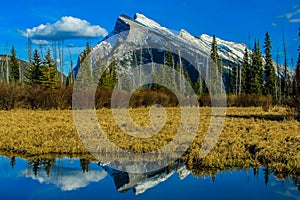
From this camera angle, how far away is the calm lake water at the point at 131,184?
8641 mm

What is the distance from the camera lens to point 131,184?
373 inches

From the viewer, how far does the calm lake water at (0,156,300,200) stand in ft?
28.3

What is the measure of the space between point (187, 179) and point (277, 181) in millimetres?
2196

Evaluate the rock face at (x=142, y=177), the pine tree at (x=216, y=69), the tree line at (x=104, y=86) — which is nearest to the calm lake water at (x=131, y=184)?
the rock face at (x=142, y=177)

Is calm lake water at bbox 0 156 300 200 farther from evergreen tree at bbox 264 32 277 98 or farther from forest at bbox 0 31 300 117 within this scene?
evergreen tree at bbox 264 32 277 98

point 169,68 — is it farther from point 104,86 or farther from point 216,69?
point 104,86

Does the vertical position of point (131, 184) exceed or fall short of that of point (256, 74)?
it falls short

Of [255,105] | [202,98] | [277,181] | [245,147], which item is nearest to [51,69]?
[202,98]

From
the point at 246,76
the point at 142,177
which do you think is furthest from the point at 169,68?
the point at 142,177

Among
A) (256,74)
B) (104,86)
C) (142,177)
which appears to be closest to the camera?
(142,177)

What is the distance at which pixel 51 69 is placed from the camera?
44.9 meters

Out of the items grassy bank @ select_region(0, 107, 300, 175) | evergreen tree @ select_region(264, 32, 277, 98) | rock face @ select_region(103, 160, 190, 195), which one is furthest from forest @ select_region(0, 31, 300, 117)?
rock face @ select_region(103, 160, 190, 195)

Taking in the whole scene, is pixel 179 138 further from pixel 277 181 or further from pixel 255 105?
pixel 255 105

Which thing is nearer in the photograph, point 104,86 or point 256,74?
point 104,86
